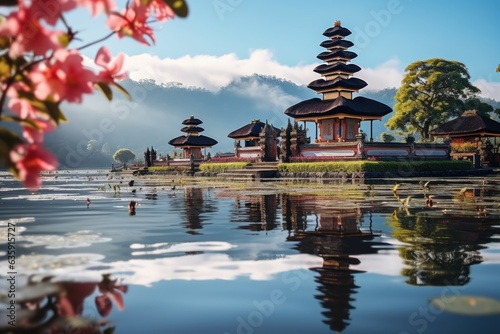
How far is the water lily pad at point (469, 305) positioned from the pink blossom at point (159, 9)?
2747 mm

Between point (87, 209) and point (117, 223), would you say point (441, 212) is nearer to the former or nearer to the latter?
point (117, 223)

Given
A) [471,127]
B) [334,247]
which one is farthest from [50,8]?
[471,127]

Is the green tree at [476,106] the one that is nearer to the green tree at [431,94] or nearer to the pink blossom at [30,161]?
the green tree at [431,94]

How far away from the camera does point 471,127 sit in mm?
43750

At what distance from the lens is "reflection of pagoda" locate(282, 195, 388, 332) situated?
357cm

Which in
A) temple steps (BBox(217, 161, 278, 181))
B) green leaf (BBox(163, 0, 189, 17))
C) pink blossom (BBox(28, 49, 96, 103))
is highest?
temple steps (BBox(217, 161, 278, 181))

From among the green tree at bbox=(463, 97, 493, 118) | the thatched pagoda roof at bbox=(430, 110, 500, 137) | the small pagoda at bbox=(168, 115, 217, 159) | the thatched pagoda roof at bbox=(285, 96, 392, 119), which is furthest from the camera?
the small pagoda at bbox=(168, 115, 217, 159)

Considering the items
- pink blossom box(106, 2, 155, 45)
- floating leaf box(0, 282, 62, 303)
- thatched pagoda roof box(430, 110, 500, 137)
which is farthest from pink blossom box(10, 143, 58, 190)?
thatched pagoda roof box(430, 110, 500, 137)

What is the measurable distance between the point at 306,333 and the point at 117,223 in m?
6.60

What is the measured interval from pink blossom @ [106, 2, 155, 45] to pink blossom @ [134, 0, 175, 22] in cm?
3

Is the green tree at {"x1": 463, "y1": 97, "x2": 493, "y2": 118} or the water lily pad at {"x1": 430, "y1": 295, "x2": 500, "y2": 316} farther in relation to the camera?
the green tree at {"x1": 463, "y1": 97, "x2": 493, "y2": 118}

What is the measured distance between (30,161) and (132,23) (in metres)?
0.77

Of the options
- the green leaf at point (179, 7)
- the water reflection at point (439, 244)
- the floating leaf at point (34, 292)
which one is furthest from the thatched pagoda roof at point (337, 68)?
the green leaf at point (179, 7)

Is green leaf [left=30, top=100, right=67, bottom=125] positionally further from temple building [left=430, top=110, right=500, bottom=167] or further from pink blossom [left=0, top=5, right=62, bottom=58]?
temple building [left=430, top=110, right=500, bottom=167]
